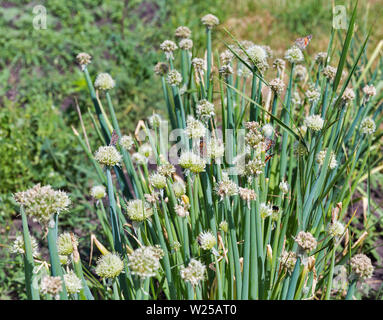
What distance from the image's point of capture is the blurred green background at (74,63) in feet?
8.29

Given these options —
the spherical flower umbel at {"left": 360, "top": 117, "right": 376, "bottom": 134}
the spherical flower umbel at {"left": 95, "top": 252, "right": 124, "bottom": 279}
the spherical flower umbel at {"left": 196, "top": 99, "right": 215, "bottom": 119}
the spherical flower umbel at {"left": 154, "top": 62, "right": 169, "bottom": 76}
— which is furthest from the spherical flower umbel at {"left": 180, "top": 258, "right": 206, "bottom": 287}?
the spherical flower umbel at {"left": 360, "top": 117, "right": 376, "bottom": 134}

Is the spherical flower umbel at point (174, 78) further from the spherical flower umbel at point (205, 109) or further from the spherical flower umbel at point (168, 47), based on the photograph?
the spherical flower umbel at point (205, 109)

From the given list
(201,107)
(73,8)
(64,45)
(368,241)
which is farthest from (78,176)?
(73,8)

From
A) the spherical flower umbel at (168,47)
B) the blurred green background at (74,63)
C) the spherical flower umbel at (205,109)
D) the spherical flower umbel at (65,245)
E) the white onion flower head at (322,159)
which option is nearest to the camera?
the spherical flower umbel at (65,245)

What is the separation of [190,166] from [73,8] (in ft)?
13.2

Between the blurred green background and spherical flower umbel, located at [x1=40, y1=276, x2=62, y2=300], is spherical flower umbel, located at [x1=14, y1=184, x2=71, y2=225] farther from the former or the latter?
the blurred green background

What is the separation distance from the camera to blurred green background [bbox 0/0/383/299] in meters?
2.53

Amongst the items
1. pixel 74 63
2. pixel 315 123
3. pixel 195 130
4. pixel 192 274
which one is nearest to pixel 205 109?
pixel 195 130

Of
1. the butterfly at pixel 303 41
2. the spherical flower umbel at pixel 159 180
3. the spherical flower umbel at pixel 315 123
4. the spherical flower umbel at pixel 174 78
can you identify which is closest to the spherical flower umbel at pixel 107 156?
the spherical flower umbel at pixel 159 180

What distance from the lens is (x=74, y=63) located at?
3916 mm

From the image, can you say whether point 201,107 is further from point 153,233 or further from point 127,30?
point 127,30
